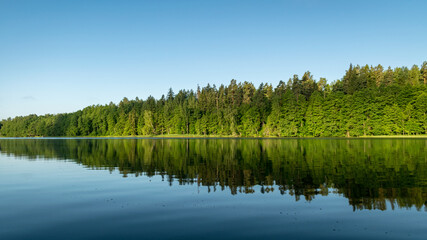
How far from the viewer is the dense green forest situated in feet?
377

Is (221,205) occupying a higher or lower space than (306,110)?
lower

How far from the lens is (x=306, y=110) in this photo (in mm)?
133625

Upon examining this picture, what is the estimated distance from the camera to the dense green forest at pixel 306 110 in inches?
4528

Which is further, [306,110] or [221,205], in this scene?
[306,110]

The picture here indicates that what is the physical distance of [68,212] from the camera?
14.3m

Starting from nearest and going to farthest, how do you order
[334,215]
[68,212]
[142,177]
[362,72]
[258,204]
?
[334,215]
[68,212]
[258,204]
[142,177]
[362,72]

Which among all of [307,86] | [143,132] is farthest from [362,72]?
[143,132]

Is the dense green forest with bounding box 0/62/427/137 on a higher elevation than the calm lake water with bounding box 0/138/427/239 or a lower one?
higher

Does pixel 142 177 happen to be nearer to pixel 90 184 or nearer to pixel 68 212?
pixel 90 184

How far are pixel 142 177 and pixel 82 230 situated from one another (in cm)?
1330

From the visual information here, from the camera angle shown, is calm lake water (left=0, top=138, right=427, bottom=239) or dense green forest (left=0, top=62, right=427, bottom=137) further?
dense green forest (left=0, top=62, right=427, bottom=137)

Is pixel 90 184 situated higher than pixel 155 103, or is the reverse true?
pixel 155 103

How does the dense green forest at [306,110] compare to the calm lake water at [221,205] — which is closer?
the calm lake water at [221,205]

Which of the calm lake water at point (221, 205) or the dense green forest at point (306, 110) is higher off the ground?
the dense green forest at point (306, 110)
